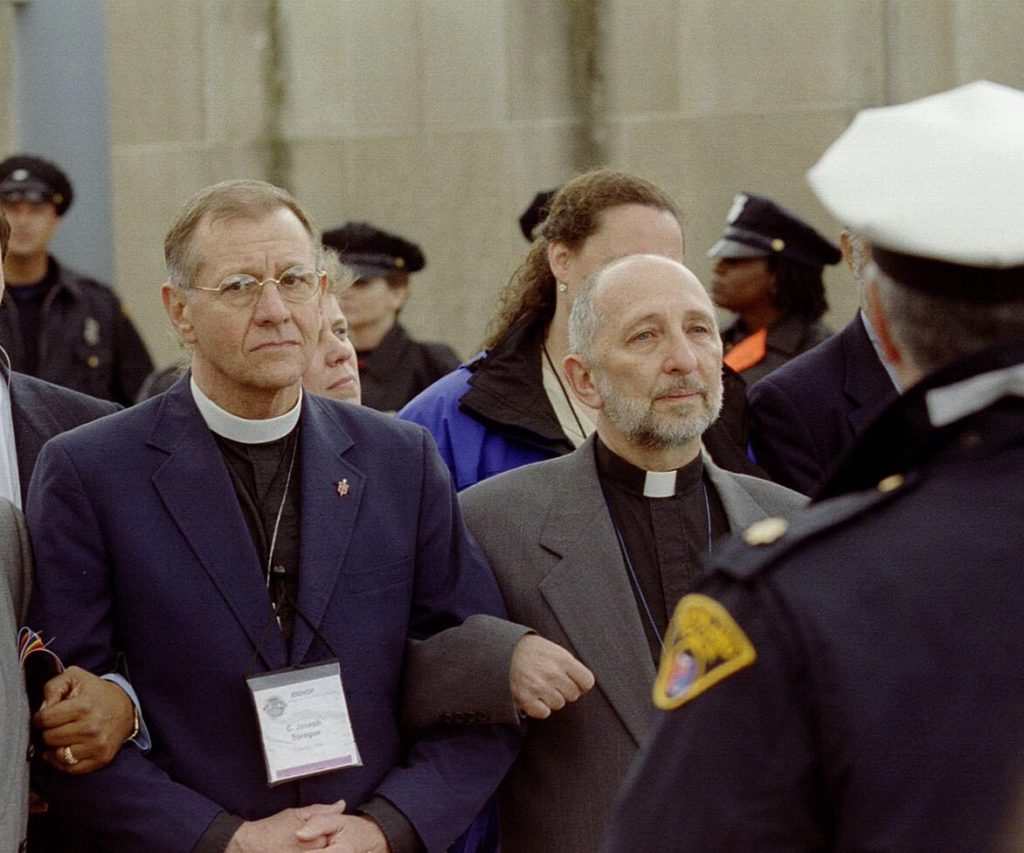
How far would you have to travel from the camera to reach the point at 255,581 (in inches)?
134

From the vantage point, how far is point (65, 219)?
9852 millimetres

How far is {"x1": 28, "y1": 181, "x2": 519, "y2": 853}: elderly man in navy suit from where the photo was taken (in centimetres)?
332

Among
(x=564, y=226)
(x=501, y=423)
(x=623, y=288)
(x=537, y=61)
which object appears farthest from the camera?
(x=537, y=61)

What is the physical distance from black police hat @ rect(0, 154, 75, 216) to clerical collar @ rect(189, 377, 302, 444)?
447 centimetres

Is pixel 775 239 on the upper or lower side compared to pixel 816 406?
upper

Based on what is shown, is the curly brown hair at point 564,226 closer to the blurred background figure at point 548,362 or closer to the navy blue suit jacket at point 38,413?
the blurred background figure at point 548,362

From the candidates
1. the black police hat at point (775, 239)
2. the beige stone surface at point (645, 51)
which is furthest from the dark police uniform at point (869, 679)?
the beige stone surface at point (645, 51)

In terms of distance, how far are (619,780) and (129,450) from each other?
110 centimetres

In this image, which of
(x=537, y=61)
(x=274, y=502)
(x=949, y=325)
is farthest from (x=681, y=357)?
(x=537, y=61)

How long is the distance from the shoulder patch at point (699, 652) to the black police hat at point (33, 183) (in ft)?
20.9

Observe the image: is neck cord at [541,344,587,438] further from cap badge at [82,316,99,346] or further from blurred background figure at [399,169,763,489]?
cap badge at [82,316,99,346]

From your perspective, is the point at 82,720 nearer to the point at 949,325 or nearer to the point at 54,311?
the point at 949,325

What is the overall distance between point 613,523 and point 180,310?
955mm

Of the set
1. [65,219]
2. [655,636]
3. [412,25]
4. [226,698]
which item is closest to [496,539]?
[655,636]
